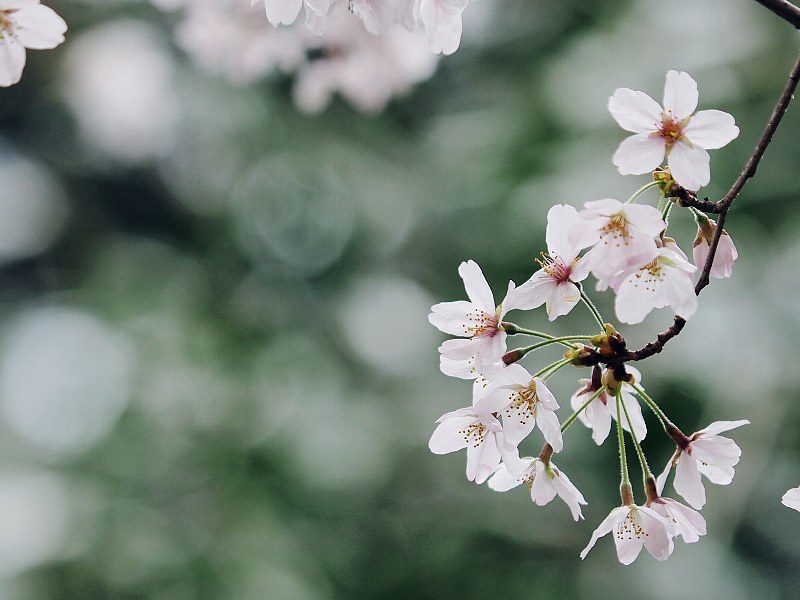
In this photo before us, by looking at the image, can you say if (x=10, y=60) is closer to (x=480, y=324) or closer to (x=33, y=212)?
(x=480, y=324)

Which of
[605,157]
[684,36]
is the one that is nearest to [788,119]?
[684,36]

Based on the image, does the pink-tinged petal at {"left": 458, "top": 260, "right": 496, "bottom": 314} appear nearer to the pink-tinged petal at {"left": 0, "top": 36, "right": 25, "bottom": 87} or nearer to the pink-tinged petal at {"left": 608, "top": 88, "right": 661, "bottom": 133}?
the pink-tinged petal at {"left": 608, "top": 88, "right": 661, "bottom": 133}

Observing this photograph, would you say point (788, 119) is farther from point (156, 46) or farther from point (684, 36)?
point (156, 46)

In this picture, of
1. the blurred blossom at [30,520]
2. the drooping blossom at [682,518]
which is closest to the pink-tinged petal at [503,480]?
the drooping blossom at [682,518]

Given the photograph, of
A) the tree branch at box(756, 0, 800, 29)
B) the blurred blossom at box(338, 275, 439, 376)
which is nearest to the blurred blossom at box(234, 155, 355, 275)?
the blurred blossom at box(338, 275, 439, 376)

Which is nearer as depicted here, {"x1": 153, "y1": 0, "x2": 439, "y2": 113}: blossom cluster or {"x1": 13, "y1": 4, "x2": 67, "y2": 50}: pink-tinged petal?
{"x1": 13, "y1": 4, "x2": 67, "y2": 50}: pink-tinged petal

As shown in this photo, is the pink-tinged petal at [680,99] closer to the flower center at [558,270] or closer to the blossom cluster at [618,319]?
the blossom cluster at [618,319]
